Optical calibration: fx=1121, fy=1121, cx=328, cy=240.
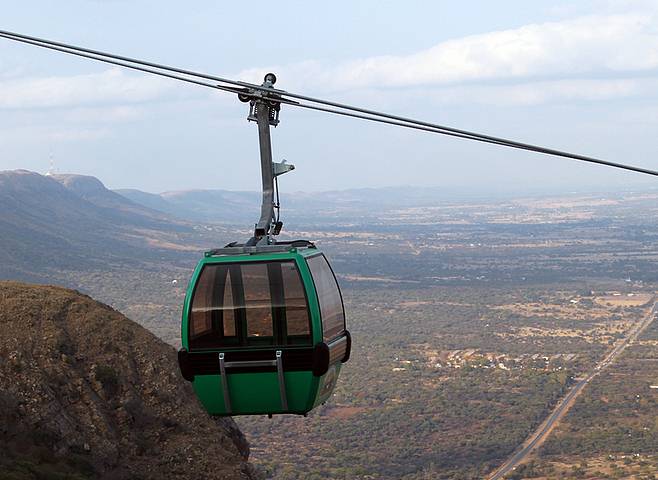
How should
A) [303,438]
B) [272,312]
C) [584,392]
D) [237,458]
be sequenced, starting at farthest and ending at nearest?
[584,392], [303,438], [237,458], [272,312]

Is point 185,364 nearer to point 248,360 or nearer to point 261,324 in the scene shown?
point 248,360

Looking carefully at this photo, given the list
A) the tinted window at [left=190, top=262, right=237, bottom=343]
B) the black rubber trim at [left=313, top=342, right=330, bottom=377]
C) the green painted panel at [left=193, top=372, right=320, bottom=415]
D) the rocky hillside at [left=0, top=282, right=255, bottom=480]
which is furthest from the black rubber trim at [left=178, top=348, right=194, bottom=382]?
Answer: the rocky hillside at [left=0, top=282, right=255, bottom=480]

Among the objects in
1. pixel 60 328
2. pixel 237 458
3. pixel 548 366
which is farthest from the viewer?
pixel 548 366

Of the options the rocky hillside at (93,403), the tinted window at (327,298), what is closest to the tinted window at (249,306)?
the tinted window at (327,298)

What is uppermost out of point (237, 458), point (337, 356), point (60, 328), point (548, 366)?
point (337, 356)

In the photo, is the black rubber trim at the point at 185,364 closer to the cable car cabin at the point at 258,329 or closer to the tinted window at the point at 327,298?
the cable car cabin at the point at 258,329

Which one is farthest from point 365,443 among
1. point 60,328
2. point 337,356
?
point 337,356

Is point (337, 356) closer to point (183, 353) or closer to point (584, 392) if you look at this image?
point (183, 353)

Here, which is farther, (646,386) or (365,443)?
(646,386)
